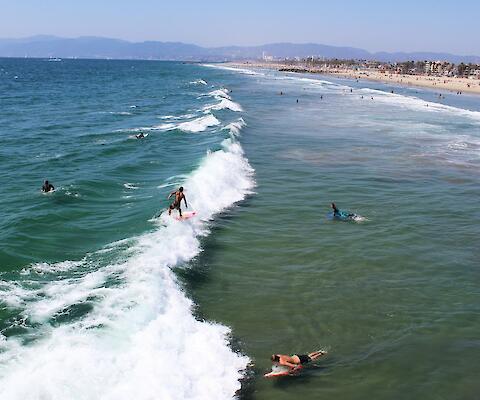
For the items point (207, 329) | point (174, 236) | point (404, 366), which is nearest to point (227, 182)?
point (174, 236)

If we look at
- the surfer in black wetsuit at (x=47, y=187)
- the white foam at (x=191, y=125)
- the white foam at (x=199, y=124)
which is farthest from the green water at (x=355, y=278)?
the white foam at (x=191, y=125)

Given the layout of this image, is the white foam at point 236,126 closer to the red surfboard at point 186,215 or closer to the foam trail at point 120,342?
the red surfboard at point 186,215

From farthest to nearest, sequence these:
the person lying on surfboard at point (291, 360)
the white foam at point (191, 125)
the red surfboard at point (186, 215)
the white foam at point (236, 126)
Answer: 1. the white foam at point (191, 125)
2. the white foam at point (236, 126)
3. the red surfboard at point (186, 215)
4. the person lying on surfboard at point (291, 360)

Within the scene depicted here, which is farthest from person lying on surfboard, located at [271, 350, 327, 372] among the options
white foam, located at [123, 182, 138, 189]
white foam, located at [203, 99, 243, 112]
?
white foam, located at [203, 99, 243, 112]

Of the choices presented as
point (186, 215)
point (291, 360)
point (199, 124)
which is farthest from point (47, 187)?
point (199, 124)

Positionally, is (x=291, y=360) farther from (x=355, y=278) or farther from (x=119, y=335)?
(x=355, y=278)
